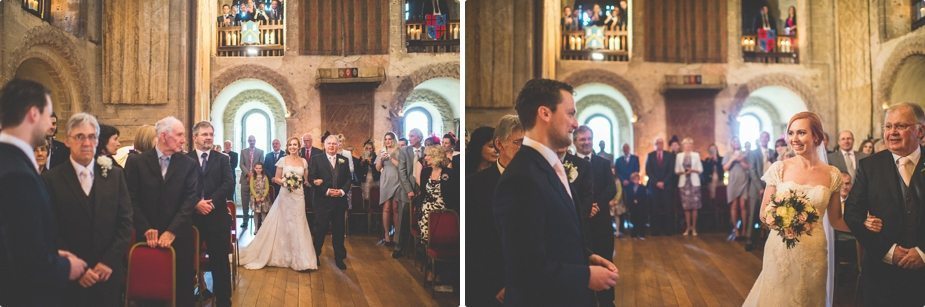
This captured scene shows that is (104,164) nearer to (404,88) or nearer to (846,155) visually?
(404,88)

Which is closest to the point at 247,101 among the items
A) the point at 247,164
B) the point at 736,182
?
the point at 247,164

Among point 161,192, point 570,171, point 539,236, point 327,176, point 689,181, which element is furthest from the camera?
point 689,181

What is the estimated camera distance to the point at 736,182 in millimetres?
5160

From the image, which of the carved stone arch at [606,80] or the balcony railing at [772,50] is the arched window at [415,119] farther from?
the balcony railing at [772,50]

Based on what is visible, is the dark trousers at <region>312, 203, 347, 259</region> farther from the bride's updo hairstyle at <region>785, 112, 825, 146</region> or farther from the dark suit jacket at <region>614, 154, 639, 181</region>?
the bride's updo hairstyle at <region>785, 112, 825, 146</region>

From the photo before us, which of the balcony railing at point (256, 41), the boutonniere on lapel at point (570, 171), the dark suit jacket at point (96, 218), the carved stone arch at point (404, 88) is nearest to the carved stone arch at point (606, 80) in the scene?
the boutonniere on lapel at point (570, 171)

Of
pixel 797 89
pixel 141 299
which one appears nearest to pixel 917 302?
pixel 797 89

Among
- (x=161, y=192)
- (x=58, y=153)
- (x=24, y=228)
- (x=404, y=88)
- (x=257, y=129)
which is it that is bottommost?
(x=24, y=228)

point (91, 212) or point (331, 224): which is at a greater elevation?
point (91, 212)

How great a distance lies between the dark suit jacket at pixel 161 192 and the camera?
332 centimetres

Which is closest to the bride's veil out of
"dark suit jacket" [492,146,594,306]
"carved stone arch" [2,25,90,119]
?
"dark suit jacket" [492,146,594,306]

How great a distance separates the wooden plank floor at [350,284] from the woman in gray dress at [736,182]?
2.61 metres

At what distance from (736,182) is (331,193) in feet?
11.4

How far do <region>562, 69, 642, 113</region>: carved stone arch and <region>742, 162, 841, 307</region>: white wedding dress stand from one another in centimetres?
122
